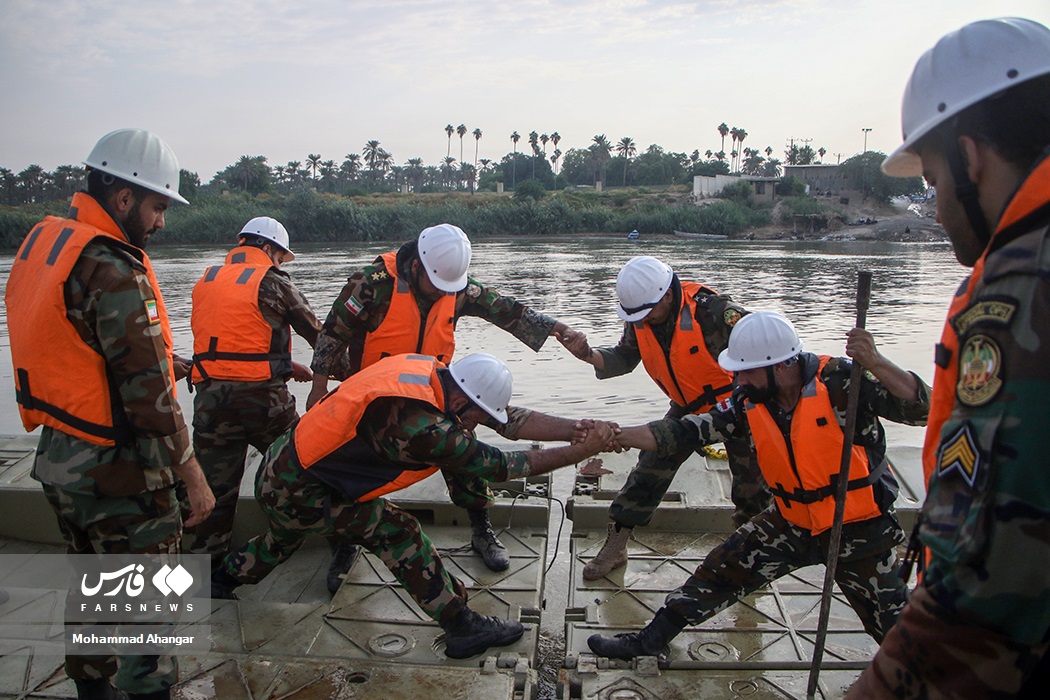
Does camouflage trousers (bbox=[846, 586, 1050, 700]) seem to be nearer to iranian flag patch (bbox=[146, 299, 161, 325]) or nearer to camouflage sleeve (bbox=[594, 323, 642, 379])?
iranian flag patch (bbox=[146, 299, 161, 325])

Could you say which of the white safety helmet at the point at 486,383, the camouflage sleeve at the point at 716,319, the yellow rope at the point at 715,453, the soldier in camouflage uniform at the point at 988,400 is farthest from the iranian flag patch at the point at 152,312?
the yellow rope at the point at 715,453

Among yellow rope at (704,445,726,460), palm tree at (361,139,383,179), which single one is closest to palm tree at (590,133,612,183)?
palm tree at (361,139,383,179)

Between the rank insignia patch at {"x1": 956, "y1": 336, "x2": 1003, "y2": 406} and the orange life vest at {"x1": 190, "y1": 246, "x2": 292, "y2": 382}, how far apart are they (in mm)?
4373

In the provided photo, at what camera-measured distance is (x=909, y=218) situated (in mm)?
57438

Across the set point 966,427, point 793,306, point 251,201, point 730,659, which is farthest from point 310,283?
point 251,201

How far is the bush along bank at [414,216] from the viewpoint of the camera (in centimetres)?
4191

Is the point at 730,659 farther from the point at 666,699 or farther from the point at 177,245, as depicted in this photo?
the point at 177,245

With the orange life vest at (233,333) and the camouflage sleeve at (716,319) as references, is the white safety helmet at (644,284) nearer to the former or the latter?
the camouflage sleeve at (716,319)

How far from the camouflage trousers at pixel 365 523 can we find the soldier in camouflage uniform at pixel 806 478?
942mm

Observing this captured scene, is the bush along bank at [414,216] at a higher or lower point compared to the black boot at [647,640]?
higher

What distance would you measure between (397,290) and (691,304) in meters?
1.82

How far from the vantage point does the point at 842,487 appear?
3.45 metres

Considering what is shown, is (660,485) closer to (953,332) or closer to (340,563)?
(340,563)

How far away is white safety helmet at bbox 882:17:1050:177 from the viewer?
1.57 m
